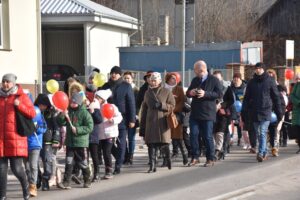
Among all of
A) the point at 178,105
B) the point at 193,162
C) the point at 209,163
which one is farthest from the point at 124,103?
the point at 209,163

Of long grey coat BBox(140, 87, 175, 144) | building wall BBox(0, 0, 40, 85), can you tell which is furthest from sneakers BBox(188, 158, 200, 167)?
building wall BBox(0, 0, 40, 85)

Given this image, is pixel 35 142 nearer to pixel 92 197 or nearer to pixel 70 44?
pixel 92 197

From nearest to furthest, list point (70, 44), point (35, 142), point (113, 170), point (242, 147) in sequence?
1. point (35, 142)
2. point (113, 170)
3. point (242, 147)
4. point (70, 44)

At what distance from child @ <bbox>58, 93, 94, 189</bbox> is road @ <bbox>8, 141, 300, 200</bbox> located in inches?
20.1

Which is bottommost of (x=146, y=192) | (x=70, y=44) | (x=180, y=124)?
(x=146, y=192)

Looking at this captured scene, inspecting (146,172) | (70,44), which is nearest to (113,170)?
(146,172)

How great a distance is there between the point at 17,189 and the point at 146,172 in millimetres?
2558

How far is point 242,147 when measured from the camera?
14.9 meters

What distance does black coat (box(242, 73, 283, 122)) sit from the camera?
12.0 m

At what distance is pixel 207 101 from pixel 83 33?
21596 mm

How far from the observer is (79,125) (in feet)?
30.7

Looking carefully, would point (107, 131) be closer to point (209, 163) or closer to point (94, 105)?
point (94, 105)

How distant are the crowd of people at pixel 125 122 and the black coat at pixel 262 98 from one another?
0.02m

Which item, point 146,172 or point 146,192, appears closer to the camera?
point 146,192
